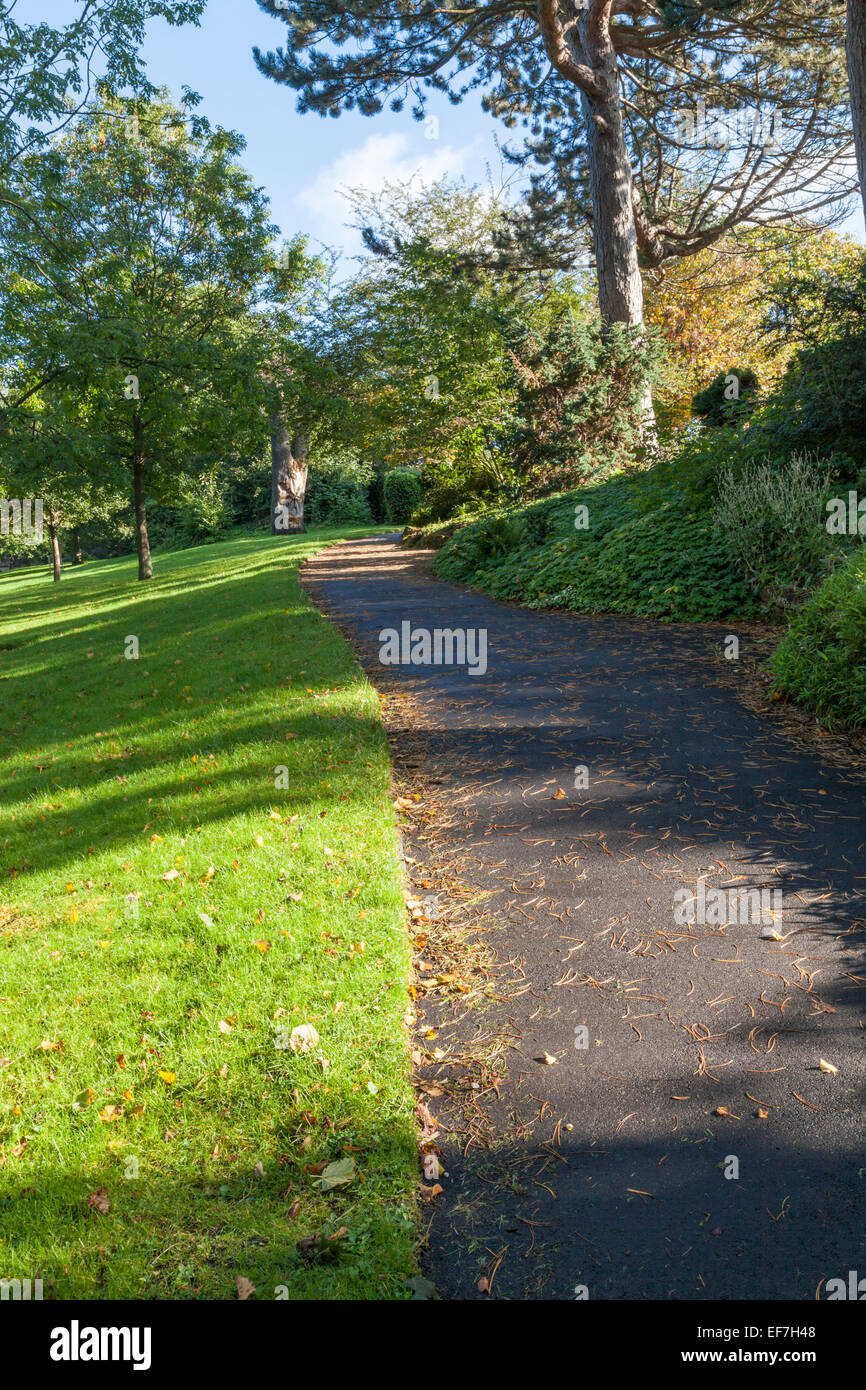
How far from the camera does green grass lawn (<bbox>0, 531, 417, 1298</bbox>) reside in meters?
2.27

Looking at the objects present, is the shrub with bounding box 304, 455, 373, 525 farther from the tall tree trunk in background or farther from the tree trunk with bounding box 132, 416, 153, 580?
the tall tree trunk in background

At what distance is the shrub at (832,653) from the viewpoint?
5.65m

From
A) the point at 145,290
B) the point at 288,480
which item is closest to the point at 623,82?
the point at 145,290

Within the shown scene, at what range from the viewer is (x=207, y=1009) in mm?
3240

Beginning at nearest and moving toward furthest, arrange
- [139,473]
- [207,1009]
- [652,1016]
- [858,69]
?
1. [652,1016]
2. [207,1009]
3. [858,69]
4. [139,473]

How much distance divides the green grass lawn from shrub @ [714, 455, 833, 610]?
4492 mm

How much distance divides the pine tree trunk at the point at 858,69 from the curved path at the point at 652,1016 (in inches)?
275

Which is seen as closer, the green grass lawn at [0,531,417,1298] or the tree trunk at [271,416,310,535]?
the green grass lawn at [0,531,417,1298]

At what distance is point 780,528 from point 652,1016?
7023 mm

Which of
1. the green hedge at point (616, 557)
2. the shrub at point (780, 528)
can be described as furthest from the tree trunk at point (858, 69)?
the green hedge at point (616, 557)

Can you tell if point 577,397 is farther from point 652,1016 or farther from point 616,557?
point 652,1016

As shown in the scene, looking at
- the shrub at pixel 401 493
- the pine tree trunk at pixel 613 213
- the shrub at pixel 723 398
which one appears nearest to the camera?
the shrub at pixel 723 398

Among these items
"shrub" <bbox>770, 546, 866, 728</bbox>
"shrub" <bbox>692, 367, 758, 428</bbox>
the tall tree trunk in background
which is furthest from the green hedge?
the tall tree trunk in background

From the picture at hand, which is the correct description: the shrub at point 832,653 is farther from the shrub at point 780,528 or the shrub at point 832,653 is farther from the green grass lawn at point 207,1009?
the green grass lawn at point 207,1009
